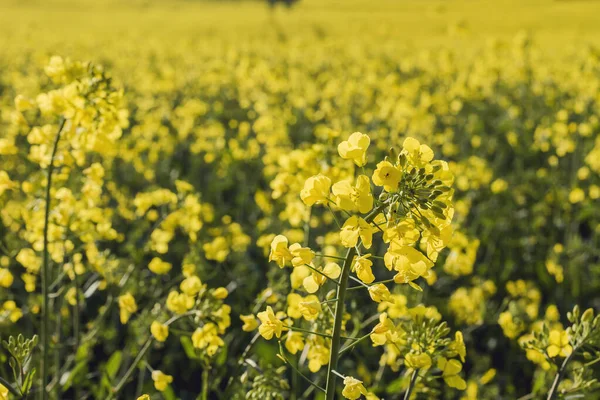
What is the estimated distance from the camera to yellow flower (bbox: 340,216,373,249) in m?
1.57

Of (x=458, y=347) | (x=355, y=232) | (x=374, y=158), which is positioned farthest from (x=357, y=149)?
(x=374, y=158)

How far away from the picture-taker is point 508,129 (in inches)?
374

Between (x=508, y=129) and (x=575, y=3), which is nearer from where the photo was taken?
(x=508, y=129)

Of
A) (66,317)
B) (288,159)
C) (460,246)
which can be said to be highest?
(288,159)

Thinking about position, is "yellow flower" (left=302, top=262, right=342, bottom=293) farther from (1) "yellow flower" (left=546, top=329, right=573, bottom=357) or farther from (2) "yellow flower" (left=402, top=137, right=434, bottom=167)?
(1) "yellow flower" (left=546, top=329, right=573, bottom=357)

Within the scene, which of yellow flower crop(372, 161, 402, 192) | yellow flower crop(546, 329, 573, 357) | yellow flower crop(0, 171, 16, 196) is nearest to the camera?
yellow flower crop(372, 161, 402, 192)

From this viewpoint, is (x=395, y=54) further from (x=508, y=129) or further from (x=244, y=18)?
(x=244, y=18)

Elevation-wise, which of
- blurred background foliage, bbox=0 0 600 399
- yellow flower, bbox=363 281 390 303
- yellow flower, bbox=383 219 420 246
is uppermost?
yellow flower, bbox=383 219 420 246

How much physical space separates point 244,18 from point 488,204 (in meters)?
42.6

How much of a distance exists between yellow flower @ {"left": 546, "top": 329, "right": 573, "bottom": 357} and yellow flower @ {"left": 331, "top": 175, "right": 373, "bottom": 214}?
43.2 inches

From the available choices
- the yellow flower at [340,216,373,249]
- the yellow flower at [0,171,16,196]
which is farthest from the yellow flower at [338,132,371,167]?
the yellow flower at [0,171,16,196]

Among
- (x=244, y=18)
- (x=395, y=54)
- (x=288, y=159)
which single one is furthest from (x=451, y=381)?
Result: (x=244, y=18)

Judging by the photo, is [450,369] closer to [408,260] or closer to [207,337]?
[408,260]

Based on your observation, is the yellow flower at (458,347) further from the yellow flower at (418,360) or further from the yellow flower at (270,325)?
the yellow flower at (270,325)
